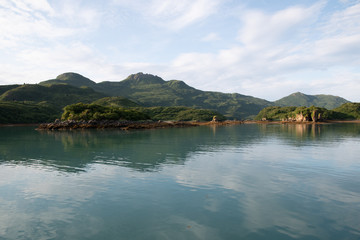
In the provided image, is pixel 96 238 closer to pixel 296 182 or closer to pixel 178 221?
pixel 178 221

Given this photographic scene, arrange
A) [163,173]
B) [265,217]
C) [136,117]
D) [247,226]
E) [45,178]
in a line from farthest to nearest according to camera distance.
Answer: [136,117], [163,173], [45,178], [265,217], [247,226]

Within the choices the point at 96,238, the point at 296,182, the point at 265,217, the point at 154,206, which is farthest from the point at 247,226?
the point at 296,182

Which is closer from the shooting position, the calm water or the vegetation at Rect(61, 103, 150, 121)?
the calm water

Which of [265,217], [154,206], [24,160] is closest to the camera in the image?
[265,217]

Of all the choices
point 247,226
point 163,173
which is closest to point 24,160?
point 163,173

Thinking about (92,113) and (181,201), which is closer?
(181,201)

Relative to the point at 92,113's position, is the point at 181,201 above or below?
below

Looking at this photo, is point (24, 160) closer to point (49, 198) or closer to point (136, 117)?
point (49, 198)

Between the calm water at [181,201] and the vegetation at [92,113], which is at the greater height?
the vegetation at [92,113]

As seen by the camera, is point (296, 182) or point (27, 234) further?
point (296, 182)

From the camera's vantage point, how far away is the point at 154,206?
17.8 m

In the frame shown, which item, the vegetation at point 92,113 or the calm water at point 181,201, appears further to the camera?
the vegetation at point 92,113

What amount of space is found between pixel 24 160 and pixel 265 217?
123 feet

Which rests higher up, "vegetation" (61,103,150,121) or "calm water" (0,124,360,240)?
"vegetation" (61,103,150,121)
